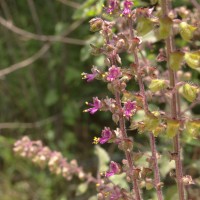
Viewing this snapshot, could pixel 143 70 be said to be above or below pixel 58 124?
below

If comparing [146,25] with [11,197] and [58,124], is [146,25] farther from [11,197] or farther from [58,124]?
[58,124]

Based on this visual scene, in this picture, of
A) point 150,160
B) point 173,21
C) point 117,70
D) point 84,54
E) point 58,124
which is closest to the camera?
point 173,21

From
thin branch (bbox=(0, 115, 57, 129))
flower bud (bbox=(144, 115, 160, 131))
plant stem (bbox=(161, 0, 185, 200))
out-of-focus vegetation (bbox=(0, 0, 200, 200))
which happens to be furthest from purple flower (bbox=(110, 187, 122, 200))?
thin branch (bbox=(0, 115, 57, 129))

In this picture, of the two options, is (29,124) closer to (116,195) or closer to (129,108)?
(116,195)

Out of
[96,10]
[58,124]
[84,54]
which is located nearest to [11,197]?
[58,124]

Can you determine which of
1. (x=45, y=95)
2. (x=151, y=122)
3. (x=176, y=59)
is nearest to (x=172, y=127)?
(x=151, y=122)

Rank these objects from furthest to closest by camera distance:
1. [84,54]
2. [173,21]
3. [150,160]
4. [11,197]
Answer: [11,197] → [84,54] → [150,160] → [173,21]
